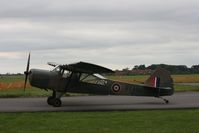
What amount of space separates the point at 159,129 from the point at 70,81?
10614mm

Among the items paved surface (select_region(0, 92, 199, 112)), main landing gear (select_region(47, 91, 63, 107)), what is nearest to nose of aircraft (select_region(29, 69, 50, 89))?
main landing gear (select_region(47, 91, 63, 107))

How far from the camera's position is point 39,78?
70.2 feet

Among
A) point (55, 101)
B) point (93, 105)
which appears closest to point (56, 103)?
point (55, 101)

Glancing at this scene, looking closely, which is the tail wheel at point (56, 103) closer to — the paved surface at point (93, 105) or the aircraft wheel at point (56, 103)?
the aircraft wheel at point (56, 103)

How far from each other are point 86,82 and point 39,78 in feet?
8.39

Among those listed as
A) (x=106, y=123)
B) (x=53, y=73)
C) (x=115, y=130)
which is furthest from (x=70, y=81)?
(x=115, y=130)

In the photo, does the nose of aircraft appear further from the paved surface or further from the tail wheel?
the tail wheel

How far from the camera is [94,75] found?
22.7 metres

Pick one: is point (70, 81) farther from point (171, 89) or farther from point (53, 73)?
point (171, 89)

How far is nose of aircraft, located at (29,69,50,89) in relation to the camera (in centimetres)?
2134

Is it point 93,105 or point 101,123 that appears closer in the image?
point 101,123

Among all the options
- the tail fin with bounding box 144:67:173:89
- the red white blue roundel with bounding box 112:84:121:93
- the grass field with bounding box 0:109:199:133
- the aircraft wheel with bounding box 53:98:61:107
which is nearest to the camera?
the grass field with bounding box 0:109:199:133

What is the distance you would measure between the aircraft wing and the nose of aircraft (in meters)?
1.05

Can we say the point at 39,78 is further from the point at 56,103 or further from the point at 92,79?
the point at 92,79
